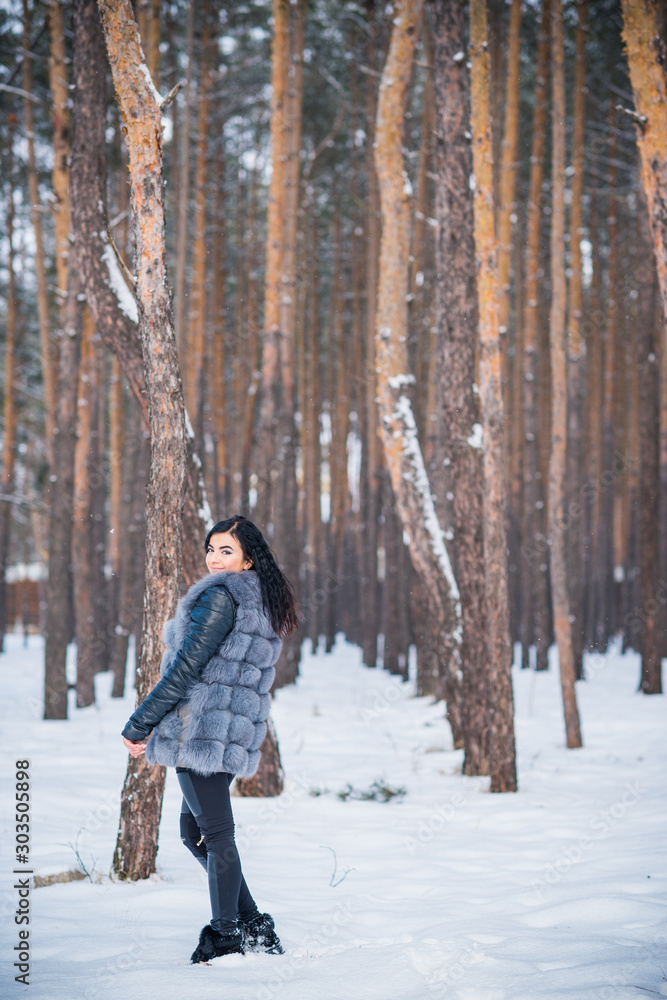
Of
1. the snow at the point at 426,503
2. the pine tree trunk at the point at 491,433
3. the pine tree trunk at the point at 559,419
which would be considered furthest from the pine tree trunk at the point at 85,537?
the pine tree trunk at the point at 559,419

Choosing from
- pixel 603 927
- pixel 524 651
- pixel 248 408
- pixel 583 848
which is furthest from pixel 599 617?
pixel 603 927

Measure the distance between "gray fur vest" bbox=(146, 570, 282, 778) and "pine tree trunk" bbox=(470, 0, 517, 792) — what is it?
11.4 ft

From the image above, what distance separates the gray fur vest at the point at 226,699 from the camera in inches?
118

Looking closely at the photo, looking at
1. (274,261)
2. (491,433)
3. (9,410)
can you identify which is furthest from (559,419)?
(9,410)

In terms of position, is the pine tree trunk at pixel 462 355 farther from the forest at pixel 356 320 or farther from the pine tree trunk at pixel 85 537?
the pine tree trunk at pixel 85 537

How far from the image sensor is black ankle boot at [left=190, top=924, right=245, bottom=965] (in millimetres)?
3020

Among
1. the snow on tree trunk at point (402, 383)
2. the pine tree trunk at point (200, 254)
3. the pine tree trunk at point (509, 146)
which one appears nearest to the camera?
the snow on tree trunk at point (402, 383)

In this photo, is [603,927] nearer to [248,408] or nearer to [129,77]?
[129,77]

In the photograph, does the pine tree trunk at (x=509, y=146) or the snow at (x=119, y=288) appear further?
the pine tree trunk at (x=509, y=146)

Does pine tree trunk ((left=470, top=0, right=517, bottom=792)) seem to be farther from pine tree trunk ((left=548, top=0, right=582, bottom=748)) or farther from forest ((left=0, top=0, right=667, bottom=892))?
pine tree trunk ((left=548, top=0, right=582, bottom=748))

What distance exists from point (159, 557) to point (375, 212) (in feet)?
39.1

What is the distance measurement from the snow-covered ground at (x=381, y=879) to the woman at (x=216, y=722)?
0.62 ft

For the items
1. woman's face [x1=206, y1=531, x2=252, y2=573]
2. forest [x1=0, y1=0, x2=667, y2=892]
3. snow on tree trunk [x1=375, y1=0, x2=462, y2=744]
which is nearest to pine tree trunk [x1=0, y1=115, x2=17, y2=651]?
forest [x1=0, y1=0, x2=667, y2=892]

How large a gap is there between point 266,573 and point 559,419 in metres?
6.37
